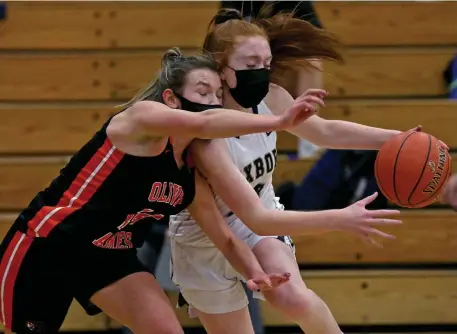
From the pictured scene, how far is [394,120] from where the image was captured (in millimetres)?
4965

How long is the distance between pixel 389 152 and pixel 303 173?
1884 millimetres

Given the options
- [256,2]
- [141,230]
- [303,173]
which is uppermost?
[256,2]

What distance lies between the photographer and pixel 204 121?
8.69ft

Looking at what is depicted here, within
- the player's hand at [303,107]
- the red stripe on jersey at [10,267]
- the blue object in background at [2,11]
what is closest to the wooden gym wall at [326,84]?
the blue object in background at [2,11]

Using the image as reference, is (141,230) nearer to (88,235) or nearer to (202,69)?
(88,235)

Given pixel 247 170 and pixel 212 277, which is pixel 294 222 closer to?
pixel 247 170

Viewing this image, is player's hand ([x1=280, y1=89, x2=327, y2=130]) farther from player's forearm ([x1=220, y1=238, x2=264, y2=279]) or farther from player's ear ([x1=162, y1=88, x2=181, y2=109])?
player's forearm ([x1=220, y1=238, x2=264, y2=279])

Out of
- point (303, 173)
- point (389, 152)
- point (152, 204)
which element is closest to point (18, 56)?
point (303, 173)

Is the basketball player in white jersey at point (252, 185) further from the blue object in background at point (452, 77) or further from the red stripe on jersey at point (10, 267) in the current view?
the blue object in background at point (452, 77)

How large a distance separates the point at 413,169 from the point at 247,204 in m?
0.58

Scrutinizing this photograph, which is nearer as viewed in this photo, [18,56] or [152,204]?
[152,204]

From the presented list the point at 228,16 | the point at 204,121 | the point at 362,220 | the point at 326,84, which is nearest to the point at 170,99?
the point at 204,121

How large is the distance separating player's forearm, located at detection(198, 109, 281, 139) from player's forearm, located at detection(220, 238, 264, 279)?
1.76 feet

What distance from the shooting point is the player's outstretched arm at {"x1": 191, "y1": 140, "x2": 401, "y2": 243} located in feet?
8.67
